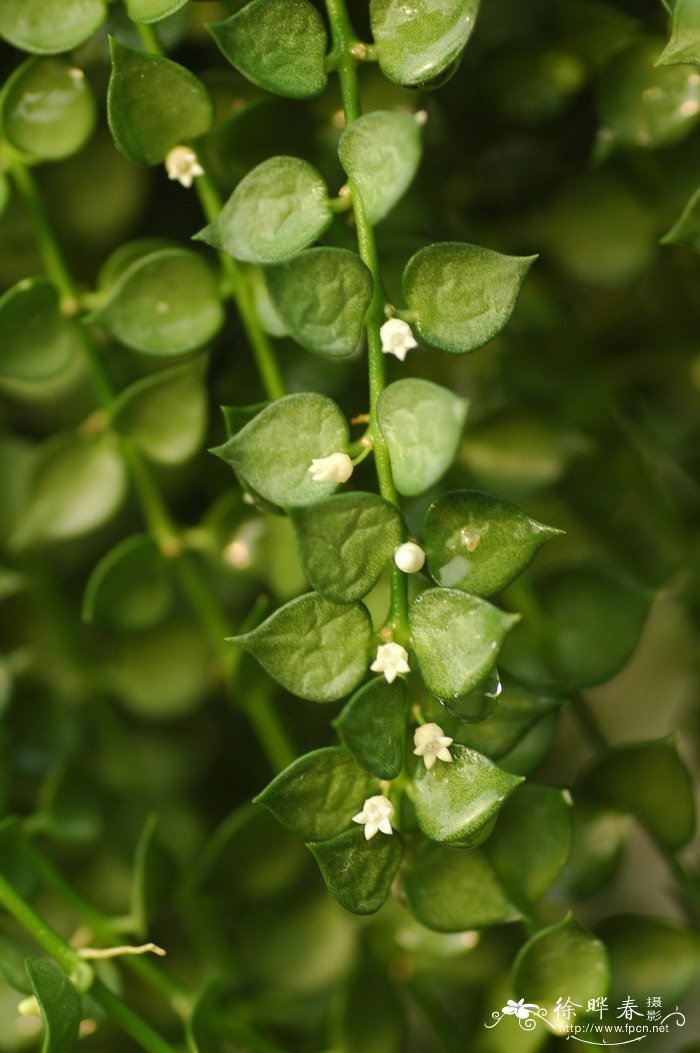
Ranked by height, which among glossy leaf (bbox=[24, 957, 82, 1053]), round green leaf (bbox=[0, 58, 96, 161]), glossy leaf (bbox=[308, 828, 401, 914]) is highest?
round green leaf (bbox=[0, 58, 96, 161])

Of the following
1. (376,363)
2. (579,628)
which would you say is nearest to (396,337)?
(376,363)

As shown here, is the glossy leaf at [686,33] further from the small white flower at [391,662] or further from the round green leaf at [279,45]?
the small white flower at [391,662]

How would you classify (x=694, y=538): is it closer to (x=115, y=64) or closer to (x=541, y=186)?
(x=541, y=186)

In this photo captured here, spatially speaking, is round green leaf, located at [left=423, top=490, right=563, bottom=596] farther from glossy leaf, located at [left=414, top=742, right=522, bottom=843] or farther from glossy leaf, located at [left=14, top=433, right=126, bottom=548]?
glossy leaf, located at [left=14, top=433, right=126, bottom=548]

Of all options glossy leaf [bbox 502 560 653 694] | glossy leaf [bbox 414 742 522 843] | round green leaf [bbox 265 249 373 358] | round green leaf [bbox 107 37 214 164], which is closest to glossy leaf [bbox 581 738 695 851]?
glossy leaf [bbox 502 560 653 694]

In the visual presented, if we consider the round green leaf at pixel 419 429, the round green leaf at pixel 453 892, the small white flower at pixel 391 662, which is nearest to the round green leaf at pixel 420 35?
the round green leaf at pixel 419 429
